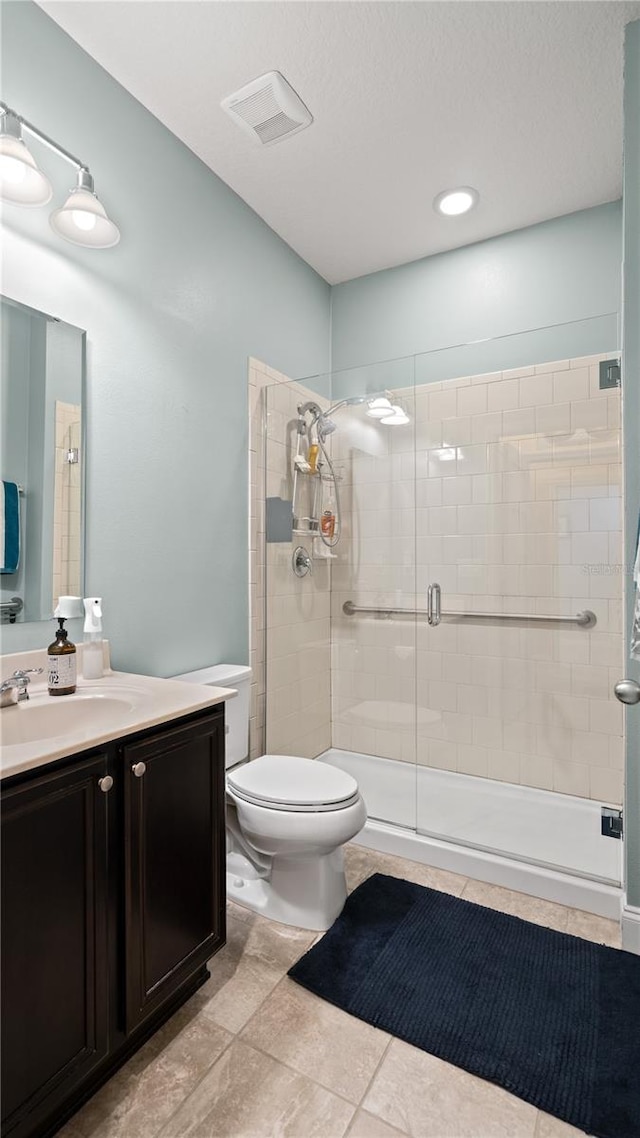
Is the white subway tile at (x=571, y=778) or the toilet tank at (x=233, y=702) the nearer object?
the toilet tank at (x=233, y=702)

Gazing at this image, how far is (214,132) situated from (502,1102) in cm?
298

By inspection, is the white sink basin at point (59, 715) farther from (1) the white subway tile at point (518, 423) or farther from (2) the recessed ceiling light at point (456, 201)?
(2) the recessed ceiling light at point (456, 201)

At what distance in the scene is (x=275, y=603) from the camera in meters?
2.58

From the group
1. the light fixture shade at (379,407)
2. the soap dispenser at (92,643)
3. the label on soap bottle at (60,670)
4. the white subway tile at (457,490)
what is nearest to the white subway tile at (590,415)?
the white subway tile at (457,490)

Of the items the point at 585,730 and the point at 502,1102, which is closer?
the point at 502,1102

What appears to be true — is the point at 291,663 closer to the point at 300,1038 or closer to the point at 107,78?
the point at 300,1038

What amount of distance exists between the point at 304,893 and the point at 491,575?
1.46 m

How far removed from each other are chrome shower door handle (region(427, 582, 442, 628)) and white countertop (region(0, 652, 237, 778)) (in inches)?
49.6

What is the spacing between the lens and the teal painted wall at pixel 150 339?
1.56 meters

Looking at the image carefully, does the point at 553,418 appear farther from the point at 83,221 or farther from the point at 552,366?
the point at 83,221

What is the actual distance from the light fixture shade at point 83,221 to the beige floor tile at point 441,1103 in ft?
7.22

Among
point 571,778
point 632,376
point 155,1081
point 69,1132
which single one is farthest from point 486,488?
point 69,1132

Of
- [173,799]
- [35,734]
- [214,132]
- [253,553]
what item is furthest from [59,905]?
[214,132]

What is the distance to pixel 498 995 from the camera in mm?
1506
